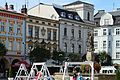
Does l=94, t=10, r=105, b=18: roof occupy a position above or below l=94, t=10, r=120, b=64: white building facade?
above

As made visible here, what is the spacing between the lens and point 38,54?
55.2m

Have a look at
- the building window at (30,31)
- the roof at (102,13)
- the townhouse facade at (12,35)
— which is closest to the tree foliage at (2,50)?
the townhouse facade at (12,35)

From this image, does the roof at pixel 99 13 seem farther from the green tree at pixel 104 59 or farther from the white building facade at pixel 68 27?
the green tree at pixel 104 59

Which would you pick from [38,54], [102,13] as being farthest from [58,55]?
[102,13]

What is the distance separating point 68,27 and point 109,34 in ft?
27.7

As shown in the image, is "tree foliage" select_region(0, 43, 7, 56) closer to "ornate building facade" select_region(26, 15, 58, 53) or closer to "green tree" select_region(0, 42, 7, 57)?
"green tree" select_region(0, 42, 7, 57)

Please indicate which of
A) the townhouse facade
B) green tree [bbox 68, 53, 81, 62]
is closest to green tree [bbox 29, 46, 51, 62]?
the townhouse facade

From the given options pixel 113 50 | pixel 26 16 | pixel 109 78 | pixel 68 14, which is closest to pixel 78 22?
pixel 68 14

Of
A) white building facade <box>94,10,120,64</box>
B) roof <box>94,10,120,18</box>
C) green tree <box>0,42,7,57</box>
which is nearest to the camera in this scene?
green tree <box>0,42,7,57</box>

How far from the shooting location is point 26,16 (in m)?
57.2

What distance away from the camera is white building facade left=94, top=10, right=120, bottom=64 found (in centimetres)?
6694

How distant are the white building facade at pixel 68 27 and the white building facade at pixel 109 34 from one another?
94.7 inches

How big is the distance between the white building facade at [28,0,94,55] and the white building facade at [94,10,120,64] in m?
2.40

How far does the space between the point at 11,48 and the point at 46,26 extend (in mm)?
7927
